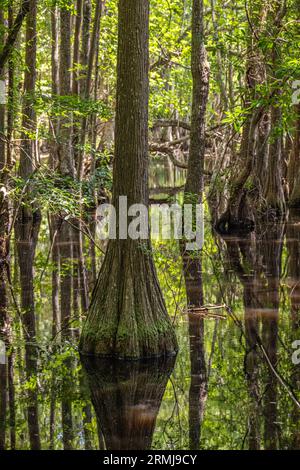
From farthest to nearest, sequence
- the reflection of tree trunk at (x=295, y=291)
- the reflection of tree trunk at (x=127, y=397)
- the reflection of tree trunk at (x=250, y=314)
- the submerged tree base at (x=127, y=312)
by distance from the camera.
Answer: the submerged tree base at (x=127, y=312) → the reflection of tree trunk at (x=250, y=314) → the reflection of tree trunk at (x=295, y=291) → the reflection of tree trunk at (x=127, y=397)

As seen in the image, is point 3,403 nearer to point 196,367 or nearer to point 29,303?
point 196,367

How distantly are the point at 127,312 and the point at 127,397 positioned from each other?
3.85 ft

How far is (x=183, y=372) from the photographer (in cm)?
801

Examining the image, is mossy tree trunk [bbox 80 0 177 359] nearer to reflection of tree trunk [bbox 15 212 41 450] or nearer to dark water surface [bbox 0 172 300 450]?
dark water surface [bbox 0 172 300 450]

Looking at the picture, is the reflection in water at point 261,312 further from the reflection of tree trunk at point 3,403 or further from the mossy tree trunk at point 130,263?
the reflection of tree trunk at point 3,403

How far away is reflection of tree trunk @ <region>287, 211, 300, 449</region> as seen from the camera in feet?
21.3

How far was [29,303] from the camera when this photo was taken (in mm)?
11242

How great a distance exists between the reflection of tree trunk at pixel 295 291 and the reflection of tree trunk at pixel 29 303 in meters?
2.06

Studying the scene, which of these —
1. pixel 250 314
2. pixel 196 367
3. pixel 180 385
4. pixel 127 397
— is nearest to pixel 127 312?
pixel 196 367

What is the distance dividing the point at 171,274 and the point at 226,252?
2.78 metres

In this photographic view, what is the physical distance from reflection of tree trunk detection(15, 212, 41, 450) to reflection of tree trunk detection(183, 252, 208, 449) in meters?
1.29

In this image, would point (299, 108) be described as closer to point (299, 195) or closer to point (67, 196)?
point (299, 195)

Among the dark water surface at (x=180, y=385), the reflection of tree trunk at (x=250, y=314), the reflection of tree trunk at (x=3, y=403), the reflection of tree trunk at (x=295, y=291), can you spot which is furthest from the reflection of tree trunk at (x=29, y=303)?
the reflection of tree trunk at (x=295, y=291)

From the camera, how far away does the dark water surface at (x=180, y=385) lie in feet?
20.9
